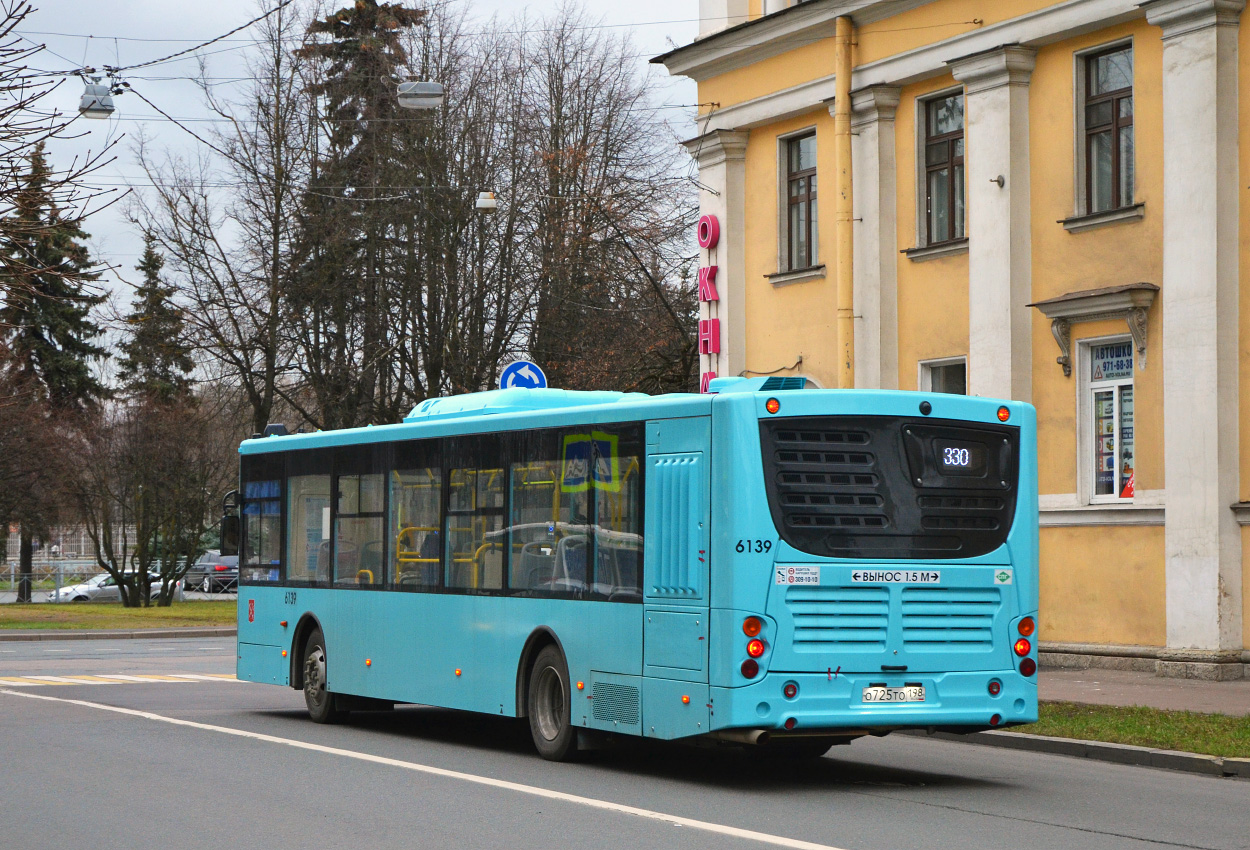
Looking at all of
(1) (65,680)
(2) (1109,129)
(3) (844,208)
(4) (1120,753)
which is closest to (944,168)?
(3) (844,208)

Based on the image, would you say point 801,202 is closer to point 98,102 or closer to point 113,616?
point 98,102

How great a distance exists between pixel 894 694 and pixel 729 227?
1658 cm

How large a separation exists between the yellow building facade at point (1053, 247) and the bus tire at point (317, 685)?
922 cm

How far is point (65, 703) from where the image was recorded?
58.4 ft

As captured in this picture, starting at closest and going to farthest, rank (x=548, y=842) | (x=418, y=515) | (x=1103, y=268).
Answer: (x=548, y=842), (x=418, y=515), (x=1103, y=268)

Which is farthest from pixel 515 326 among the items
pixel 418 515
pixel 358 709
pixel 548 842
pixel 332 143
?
pixel 548 842

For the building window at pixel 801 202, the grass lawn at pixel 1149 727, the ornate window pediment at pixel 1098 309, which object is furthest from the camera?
the building window at pixel 801 202

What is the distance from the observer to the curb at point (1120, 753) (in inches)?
481

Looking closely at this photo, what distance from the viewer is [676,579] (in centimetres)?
1134

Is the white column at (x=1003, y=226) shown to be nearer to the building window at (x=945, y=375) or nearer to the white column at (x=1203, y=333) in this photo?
the building window at (x=945, y=375)

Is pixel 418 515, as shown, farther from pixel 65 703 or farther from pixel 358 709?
pixel 65 703

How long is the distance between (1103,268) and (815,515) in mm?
10845

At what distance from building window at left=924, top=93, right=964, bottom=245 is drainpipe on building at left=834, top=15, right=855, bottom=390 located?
1083 mm

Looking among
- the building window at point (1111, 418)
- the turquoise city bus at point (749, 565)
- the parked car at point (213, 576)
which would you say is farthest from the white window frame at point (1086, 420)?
the parked car at point (213, 576)
